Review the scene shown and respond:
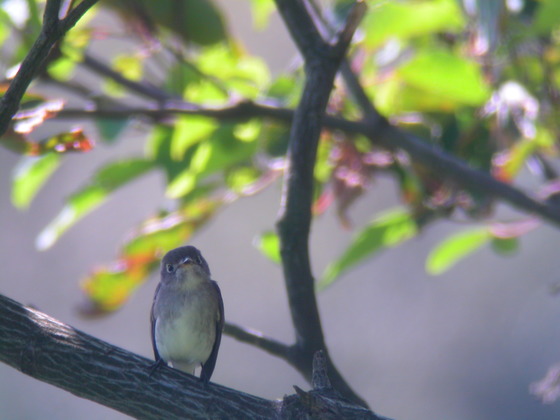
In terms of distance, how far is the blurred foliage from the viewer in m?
2.33

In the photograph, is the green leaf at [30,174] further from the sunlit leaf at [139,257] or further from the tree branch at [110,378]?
the tree branch at [110,378]

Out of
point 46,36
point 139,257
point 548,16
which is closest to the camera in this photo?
point 46,36

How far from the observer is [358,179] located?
243 centimetres

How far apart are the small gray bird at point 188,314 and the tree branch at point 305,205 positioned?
80cm

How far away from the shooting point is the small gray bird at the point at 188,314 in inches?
102

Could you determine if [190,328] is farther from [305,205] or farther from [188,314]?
[305,205]

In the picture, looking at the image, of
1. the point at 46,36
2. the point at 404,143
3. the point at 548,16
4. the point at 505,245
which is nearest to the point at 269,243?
the point at 404,143

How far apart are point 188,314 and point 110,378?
3.27ft

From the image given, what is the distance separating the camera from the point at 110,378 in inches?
63.1

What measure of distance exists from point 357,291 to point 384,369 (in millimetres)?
662

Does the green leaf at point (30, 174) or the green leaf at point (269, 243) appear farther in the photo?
the green leaf at point (30, 174)

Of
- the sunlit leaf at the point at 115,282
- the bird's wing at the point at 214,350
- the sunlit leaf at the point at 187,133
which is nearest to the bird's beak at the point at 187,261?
the bird's wing at the point at 214,350

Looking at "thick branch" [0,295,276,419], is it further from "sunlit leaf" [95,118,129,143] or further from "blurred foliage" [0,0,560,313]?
"sunlit leaf" [95,118,129,143]

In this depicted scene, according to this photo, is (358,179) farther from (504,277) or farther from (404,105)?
(504,277)
